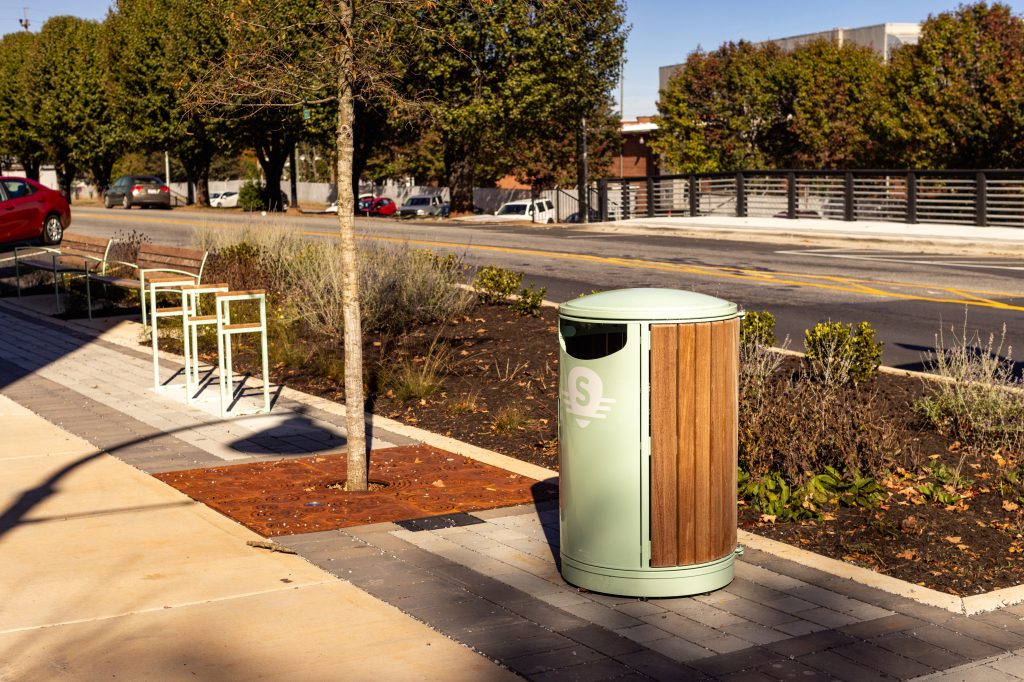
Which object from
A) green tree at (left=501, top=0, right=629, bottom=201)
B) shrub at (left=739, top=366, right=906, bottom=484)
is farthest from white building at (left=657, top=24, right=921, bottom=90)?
shrub at (left=739, top=366, right=906, bottom=484)

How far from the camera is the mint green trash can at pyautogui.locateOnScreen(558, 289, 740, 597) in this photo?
5.53m

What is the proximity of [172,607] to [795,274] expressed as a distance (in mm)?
16528

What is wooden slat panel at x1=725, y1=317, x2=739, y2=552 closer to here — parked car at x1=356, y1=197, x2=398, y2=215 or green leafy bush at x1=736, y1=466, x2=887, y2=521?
green leafy bush at x1=736, y1=466, x2=887, y2=521

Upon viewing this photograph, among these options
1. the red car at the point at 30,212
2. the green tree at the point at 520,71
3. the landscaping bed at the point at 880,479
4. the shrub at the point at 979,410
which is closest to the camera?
the landscaping bed at the point at 880,479

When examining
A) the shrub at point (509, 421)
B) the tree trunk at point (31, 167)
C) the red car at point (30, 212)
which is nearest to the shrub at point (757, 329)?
the shrub at point (509, 421)

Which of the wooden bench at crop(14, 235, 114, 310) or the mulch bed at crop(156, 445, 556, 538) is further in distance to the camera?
the wooden bench at crop(14, 235, 114, 310)

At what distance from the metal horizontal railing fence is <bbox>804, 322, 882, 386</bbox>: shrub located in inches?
844

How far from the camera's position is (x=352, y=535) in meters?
6.68

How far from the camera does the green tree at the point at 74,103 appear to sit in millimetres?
67000

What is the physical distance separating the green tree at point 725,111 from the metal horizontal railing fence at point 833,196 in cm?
1806

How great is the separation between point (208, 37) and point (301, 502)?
4707 centimetres

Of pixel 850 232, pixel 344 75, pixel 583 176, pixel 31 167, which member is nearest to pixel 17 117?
pixel 31 167

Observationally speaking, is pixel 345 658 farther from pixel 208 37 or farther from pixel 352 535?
pixel 208 37

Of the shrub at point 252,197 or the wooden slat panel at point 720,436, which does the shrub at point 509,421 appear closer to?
the wooden slat panel at point 720,436
